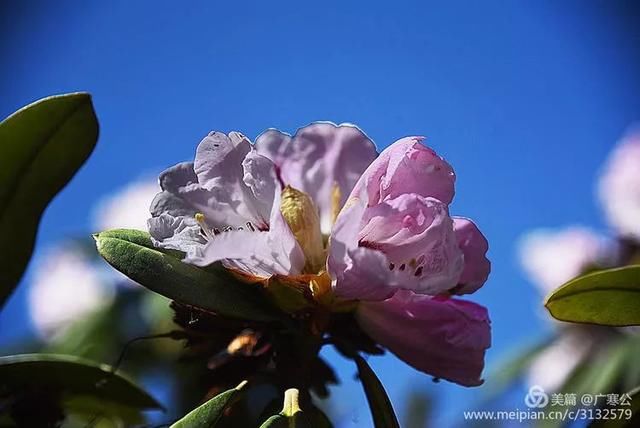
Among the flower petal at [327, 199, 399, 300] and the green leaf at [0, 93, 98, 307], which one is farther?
the green leaf at [0, 93, 98, 307]

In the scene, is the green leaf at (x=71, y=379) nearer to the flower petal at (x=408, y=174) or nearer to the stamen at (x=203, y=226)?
the stamen at (x=203, y=226)

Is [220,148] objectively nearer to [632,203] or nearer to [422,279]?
[422,279]

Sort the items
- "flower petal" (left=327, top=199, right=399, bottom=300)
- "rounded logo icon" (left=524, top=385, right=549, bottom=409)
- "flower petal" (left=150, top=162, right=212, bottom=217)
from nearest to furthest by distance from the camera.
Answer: "flower petal" (left=327, top=199, right=399, bottom=300) → "flower petal" (left=150, top=162, right=212, bottom=217) → "rounded logo icon" (left=524, top=385, right=549, bottom=409)

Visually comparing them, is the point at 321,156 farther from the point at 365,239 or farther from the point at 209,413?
the point at 209,413

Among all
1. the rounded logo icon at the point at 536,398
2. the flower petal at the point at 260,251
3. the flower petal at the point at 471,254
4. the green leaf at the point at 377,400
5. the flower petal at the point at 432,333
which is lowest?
the rounded logo icon at the point at 536,398

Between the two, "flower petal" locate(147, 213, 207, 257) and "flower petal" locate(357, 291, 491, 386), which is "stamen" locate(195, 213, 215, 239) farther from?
"flower petal" locate(357, 291, 491, 386)

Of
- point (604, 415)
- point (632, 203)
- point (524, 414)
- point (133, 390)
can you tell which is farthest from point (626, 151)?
point (133, 390)

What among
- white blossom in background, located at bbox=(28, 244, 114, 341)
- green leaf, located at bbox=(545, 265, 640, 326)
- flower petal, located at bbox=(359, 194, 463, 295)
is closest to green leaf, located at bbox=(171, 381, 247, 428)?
flower petal, located at bbox=(359, 194, 463, 295)

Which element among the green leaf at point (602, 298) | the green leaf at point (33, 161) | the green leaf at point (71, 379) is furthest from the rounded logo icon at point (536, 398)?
the green leaf at point (33, 161)
